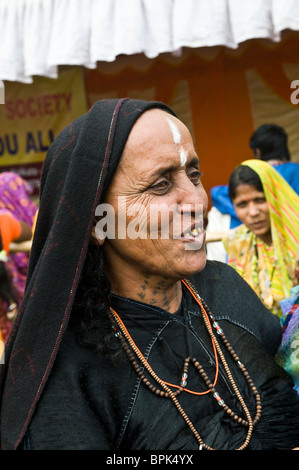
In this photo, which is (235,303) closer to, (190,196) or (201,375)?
(201,375)

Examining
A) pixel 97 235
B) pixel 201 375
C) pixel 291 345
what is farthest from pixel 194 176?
pixel 291 345

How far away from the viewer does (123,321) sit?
1.65 metres

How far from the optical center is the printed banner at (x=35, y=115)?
787cm

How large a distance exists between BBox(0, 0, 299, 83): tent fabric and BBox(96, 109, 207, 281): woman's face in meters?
3.57

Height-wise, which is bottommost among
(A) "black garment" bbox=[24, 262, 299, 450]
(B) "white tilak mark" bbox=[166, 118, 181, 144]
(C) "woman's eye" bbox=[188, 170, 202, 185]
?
(A) "black garment" bbox=[24, 262, 299, 450]

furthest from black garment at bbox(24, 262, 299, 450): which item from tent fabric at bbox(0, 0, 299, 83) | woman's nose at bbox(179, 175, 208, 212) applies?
tent fabric at bbox(0, 0, 299, 83)

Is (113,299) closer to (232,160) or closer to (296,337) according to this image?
(296,337)

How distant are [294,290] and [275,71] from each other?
5.85 metres

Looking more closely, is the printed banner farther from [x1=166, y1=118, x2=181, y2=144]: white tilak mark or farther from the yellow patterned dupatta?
[x1=166, y1=118, x2=181, y2=144]: white tilak mark

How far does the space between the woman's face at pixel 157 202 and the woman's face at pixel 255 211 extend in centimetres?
270

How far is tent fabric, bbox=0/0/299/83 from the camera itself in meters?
4.83

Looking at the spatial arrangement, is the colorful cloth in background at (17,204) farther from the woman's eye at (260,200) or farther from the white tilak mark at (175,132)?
the white tilak mark at (175,132)

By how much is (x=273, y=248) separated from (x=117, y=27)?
2659 mm

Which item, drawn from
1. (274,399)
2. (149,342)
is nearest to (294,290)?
(274,399)
